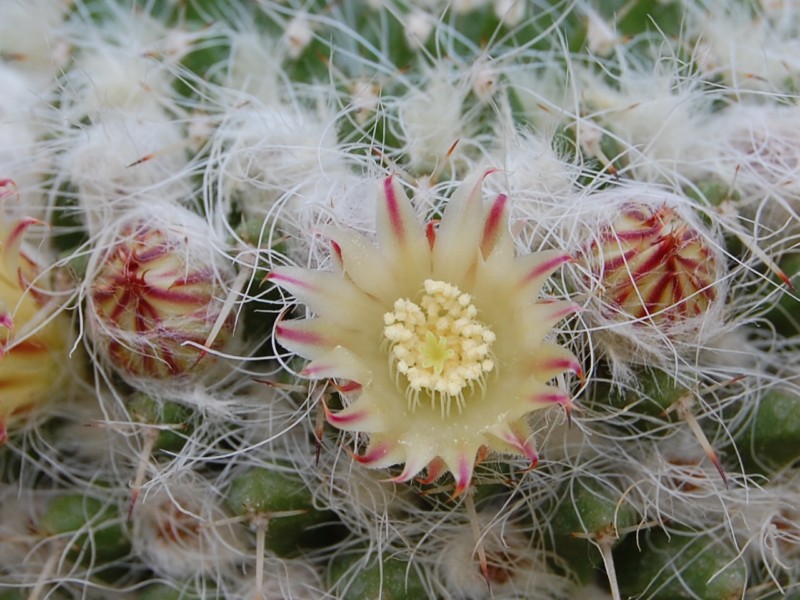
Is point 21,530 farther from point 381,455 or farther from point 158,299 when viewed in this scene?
point 381,455

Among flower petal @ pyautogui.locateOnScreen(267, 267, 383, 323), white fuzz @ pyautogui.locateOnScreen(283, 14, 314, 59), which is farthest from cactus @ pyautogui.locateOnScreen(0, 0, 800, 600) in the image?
white fuzz @ pyautogui.locateOnScreen(283, 14, 314, 59)

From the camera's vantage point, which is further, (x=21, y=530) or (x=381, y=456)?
(x=21, y=530)

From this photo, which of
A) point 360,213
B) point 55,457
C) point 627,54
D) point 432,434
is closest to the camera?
point 432,434

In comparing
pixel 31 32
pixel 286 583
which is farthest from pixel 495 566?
pixel 31 32

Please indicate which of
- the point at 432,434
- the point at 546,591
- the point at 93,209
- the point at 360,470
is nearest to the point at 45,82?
the point at 93,209

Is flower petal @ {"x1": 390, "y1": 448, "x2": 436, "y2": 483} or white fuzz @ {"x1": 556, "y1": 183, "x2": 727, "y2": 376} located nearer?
flower petal @ {"x1": 390, "y1": 448, "x2": 436, "y2": 483}

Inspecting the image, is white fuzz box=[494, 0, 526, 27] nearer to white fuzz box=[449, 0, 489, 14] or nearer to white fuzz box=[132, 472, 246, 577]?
white fuzz box=[449, 0, 489, 14]

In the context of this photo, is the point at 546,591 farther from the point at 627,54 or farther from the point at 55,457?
the point at 627,54
